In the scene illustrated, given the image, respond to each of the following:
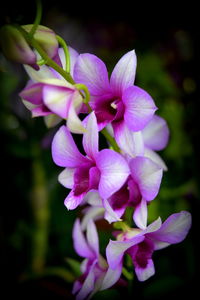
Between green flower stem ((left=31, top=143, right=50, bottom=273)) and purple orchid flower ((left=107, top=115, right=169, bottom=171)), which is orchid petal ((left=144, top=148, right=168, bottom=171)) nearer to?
purple orchid flower ((left=107, top=115, right=169, bottom=171))

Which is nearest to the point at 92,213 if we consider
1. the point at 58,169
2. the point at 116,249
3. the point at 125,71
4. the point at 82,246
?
the point at 82,246

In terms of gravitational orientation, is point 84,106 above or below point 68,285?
above

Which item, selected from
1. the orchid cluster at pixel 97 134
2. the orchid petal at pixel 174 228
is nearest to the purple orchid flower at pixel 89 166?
the orchid cluster at pixel 97 134

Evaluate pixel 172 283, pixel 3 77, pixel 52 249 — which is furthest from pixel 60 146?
pixel 3 77

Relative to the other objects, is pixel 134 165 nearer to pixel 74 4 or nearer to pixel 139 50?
pixel 139 50

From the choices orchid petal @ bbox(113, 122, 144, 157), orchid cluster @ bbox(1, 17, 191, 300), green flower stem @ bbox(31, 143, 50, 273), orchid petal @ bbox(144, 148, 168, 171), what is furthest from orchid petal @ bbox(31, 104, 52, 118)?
green flower stem @ bbox(31, 143, 50, 273)

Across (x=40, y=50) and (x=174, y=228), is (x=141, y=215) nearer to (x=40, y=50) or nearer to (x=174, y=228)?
(x=174, y=228)

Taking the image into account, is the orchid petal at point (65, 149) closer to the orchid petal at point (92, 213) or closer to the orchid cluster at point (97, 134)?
the orchid cluster at point (97, 134)
